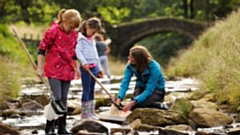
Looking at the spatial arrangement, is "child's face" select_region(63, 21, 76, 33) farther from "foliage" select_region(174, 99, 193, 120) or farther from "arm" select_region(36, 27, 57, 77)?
"foliage" select_region(174, 99, 193, 120)

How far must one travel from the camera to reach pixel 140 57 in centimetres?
774

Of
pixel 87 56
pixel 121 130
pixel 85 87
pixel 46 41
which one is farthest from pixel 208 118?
pixel 46 41

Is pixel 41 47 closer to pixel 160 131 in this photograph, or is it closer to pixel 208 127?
pixel 160 131

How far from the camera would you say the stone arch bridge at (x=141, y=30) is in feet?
134

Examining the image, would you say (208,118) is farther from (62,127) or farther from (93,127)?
(62,127)

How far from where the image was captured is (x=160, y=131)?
21.1 ft

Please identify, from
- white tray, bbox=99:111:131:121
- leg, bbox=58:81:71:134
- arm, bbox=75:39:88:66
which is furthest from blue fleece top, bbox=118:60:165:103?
leg, bbox=58:81:71:134

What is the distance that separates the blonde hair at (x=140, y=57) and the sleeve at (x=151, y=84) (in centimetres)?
11

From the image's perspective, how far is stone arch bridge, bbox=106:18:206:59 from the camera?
134 ft

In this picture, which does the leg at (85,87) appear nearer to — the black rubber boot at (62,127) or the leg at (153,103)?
the leg at (153,103)

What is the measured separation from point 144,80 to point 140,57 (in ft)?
1.35

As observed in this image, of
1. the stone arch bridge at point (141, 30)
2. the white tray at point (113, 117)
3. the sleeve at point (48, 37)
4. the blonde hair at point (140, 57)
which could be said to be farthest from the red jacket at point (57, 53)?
the stone arch bridge at point (141, 30)

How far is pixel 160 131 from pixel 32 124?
1.75 metres

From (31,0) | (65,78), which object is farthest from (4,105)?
(31,0)
